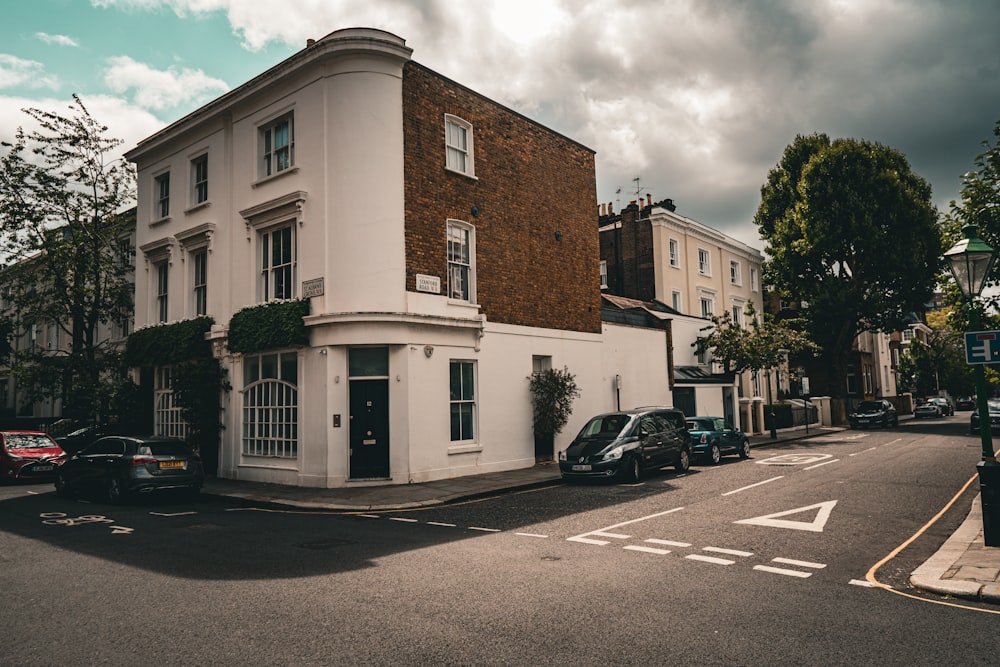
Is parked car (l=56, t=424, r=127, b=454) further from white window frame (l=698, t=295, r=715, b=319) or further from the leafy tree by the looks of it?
white window frame (l=698, t=295, r=715, b=319)

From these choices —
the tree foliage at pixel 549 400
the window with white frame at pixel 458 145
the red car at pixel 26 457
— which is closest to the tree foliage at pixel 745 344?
the tree foliage at pixel 549 400

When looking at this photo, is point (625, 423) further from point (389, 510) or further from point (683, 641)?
point (683, 641)

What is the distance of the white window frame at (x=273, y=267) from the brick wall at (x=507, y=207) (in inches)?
128

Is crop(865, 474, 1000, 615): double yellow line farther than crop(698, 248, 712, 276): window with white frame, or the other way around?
crop(698, 248, 712, 276): window with white frame

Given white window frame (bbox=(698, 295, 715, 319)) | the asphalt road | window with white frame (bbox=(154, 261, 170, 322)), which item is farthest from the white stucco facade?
white window frame (bbox=(698, 295, 715, 319))

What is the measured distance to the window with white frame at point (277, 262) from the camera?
1752cm

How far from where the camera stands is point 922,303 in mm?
37562

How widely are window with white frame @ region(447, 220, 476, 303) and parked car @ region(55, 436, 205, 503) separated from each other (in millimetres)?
7681

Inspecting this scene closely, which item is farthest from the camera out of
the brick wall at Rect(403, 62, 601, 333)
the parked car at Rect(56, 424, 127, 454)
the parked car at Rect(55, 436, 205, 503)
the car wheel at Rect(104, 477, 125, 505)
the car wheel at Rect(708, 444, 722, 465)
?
the parked car at Rect(56, 424, 127, 454)

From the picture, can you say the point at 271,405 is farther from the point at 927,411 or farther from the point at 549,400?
the point at 927,411

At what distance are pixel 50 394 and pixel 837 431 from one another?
36.9 meters

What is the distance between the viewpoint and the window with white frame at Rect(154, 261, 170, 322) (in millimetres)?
21953

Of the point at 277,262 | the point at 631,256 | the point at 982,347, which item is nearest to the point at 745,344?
the point at 631,256

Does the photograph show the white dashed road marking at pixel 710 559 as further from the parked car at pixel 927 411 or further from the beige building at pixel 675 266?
the parked car at pixel 927 411
